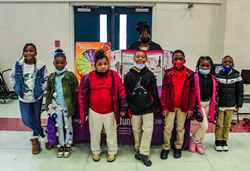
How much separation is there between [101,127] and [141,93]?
61cm

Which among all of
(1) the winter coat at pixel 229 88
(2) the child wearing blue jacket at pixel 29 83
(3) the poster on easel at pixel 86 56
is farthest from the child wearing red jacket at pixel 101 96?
(1) the winter coat at pixel 229 88

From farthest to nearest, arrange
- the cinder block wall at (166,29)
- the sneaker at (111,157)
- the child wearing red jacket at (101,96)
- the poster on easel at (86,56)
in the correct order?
the cinder block wall at (166,29), the poster on easel at (86,56), the sneaker at (111,157), the child wearing red jacket at (101,96)

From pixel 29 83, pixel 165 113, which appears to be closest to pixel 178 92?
pixel 165 113

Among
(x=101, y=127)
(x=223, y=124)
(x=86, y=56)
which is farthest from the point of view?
(x=86, y=56)

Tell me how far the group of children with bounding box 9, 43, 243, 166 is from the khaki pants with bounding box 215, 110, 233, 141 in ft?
0.04

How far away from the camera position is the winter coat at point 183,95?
260 centimetres

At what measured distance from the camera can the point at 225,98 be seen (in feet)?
9.29

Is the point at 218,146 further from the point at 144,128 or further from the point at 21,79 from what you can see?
the point at 21,79

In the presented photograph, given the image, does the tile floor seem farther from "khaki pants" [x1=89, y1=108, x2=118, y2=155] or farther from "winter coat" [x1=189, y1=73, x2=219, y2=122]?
"winter coat" [x1=189, y1=73, x2=219, y2=122]

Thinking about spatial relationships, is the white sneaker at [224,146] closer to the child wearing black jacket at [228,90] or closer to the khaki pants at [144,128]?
the child wearing black jacket at [228,90]

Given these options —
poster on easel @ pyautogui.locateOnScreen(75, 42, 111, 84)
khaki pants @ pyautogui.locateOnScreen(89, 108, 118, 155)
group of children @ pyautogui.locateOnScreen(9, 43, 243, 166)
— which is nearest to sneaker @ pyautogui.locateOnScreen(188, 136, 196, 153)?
group of children @ pyautogui.locateOnScreen(9, 43, 243, 166)

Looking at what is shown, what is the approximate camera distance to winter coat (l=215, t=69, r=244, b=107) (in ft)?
9.27

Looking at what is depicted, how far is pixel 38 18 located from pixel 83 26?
1065mm

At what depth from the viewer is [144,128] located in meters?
2.64
